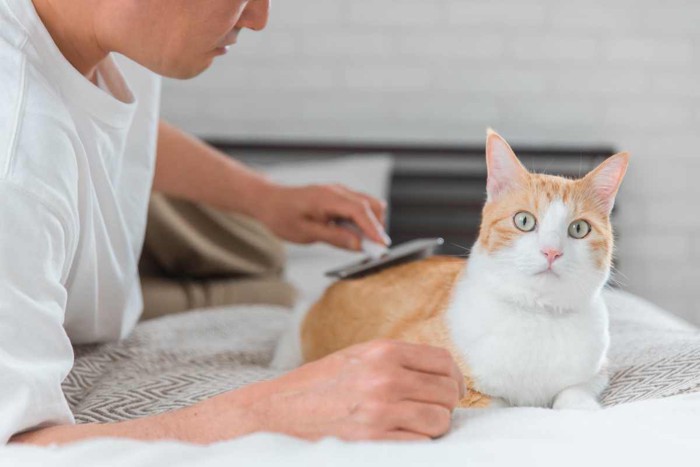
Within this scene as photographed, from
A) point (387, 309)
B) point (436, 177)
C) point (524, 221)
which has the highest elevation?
point (524, 221)

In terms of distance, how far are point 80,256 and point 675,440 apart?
2.75 feet

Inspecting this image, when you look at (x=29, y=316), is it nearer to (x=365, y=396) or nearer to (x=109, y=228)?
(x=365, y=396)

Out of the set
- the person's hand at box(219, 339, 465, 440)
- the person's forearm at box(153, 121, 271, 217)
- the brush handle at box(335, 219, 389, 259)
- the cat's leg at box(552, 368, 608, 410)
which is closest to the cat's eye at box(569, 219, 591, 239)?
the cat's leg at box(552, 368, 608, 410)

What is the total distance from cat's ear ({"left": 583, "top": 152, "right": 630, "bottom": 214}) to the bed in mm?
220

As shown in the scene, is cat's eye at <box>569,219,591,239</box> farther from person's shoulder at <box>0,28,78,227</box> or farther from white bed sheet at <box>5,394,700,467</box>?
person's shoulder at <box>0,28,78,227</box>

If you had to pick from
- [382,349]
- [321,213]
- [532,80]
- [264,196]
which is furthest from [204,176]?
[532,80]

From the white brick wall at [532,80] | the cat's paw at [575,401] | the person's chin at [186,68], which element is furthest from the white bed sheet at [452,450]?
the white brick wall at [532,80]

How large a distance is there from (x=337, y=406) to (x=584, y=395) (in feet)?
1.13

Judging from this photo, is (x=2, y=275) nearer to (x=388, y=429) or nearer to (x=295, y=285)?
(x=388, y=429)

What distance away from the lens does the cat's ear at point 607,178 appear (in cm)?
105

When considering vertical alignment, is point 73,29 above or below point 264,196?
above

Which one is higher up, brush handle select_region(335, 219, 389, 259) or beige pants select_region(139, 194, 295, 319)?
brush handle select_region(335, 219, 389, 259)

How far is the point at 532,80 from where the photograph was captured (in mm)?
3342

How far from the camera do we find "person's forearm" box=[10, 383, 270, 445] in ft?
2.76
